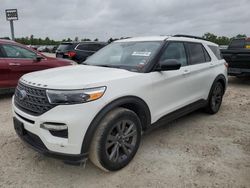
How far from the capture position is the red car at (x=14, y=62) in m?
6.85

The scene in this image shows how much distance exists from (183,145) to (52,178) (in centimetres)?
203

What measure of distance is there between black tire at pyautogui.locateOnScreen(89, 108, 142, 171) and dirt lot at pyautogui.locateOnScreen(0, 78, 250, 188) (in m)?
0.17

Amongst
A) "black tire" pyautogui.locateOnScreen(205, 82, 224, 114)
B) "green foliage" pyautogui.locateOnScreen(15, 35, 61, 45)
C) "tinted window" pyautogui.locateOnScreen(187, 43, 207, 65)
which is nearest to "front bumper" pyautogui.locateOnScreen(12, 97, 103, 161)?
"tinted window" pyautogui.locateOnScreen(187, 43, 207, 65)

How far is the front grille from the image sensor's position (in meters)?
2.98

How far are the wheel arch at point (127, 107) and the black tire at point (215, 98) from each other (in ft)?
7.38

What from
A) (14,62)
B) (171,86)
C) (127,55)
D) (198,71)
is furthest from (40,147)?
(14,62)

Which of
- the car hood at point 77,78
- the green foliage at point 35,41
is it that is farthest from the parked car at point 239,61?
the green foliage at point 35,41

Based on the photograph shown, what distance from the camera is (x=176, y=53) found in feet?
14.8

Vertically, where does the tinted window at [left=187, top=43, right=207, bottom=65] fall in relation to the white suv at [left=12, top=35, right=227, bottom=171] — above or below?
above

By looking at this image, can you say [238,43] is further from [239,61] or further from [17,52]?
[17,52]

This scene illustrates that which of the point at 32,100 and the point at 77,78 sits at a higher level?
the point at 77,78

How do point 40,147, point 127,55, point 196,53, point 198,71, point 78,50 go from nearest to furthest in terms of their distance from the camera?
point 40,147, point 127,55, point 198,71, point 196,53, point 78,50

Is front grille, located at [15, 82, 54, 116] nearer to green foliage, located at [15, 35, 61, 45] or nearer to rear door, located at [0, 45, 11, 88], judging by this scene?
rear door, located at [0, 45, 11, 88]

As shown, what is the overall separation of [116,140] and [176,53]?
1.98 meters
